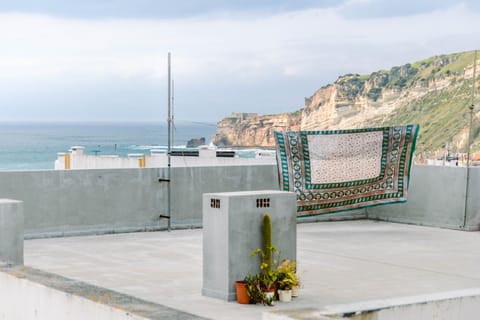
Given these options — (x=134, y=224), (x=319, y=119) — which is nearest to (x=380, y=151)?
(x=134, y=224)

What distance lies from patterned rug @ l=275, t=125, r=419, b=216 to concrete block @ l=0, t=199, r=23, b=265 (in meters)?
6.39

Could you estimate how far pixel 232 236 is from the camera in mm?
8438

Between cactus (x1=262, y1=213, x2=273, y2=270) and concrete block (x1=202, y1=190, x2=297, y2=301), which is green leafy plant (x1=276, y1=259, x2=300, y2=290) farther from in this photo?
concrete block (x1=202, y1=190, x2=297, y2=301)

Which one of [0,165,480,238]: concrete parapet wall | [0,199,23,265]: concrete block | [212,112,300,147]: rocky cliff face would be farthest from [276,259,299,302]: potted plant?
[212,112,300,147]: rocky cliff face

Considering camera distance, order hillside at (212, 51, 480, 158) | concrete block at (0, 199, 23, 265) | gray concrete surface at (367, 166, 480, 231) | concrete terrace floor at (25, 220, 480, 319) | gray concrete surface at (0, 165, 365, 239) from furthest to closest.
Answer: hillside at (212, 51, 480, 158)
gray concrete surface at (367, 166, 480, 231)
gray concrete surface at (0, 165, 365, 239)
concrete terrace floor at (25, 220, 480, 319)
concrete block at (0, 199, 23, 265)

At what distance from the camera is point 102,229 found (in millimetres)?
13188

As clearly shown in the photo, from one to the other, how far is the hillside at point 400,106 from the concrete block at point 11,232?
45.0 metres

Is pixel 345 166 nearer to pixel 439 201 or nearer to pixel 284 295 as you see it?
pixel 439 201

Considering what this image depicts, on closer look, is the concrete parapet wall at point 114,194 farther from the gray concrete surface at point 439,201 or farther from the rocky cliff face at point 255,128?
the rocky cliff face at point 255,128

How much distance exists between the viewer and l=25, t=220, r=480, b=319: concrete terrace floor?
28.6ft

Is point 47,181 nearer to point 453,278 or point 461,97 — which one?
point 453,278

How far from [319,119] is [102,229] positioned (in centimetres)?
6499

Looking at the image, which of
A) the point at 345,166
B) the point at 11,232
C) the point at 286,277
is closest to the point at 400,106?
the point at 345,166

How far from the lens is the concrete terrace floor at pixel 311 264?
343 inches
